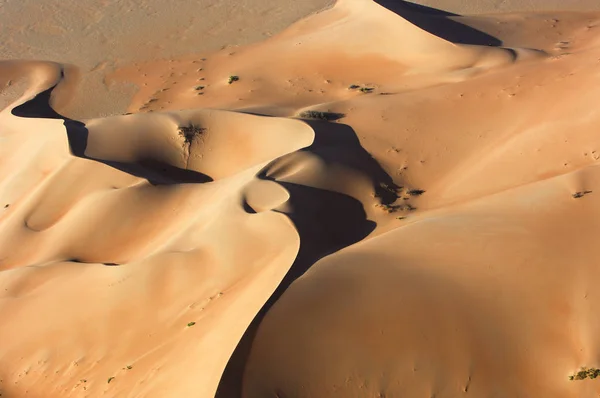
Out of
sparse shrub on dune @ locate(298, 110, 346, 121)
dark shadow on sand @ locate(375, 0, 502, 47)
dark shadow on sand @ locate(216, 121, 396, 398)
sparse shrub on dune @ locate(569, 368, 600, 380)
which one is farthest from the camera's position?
dark shadow on sand @ locate(375, 0, 502, 47)

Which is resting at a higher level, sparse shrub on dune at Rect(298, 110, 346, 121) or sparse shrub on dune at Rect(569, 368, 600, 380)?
sparse shrub on dune at Rect(569, 368, 600, 380)

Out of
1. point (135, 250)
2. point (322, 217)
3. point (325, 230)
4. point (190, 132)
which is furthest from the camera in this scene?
point (190, 132)

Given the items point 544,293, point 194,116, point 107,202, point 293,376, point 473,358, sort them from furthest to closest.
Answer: point 194,116
point 107,202
point 544,293
point 473,358
point 293,376

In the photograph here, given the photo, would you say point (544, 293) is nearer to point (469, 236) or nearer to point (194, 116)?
point (469, 236)

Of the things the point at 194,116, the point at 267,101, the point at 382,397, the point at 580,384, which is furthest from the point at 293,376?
the point at 267,101

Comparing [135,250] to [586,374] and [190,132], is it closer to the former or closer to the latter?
[190,132]

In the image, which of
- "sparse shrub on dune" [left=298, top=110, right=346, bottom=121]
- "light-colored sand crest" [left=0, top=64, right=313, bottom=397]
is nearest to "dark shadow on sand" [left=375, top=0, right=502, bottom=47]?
"sparse shrub on dune" [left=298, top=110, right=346, bottom=121]

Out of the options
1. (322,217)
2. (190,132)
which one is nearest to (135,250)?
(322,217)

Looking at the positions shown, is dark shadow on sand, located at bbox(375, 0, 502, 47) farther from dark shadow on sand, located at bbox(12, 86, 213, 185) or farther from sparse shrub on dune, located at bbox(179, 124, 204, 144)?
dark shadow on sand, located at bbox(12, 86, 213, 185)
